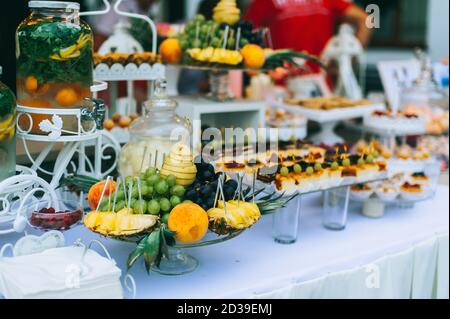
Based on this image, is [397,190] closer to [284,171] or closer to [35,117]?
[284,171]

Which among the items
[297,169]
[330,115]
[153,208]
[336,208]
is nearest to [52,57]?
[153,208]

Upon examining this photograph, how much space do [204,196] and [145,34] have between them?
84cm

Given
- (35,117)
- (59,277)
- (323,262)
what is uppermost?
(35,117)

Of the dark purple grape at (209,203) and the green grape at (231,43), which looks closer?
Result: the dark purple grape at (209,203)

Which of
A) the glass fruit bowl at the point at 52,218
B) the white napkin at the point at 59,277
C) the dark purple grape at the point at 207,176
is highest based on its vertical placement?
the dark purple grape at the point at 207,176

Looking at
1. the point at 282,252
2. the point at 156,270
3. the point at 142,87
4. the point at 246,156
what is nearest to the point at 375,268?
the point at 282,252

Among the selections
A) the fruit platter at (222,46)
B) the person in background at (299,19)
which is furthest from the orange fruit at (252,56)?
Result: the person in background at (299,19)

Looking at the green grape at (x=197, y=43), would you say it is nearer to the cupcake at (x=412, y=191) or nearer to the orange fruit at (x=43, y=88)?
the orange fruit at (x=43, y=88)

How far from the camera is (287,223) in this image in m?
1.49

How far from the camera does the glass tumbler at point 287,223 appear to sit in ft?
4.85

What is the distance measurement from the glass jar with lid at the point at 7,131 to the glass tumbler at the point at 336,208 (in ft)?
2.65

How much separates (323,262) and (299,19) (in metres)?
1.81

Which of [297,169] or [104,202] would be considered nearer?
[104,202]

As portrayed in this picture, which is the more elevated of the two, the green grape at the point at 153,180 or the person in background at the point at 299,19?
the person in background at the point at 299,19
